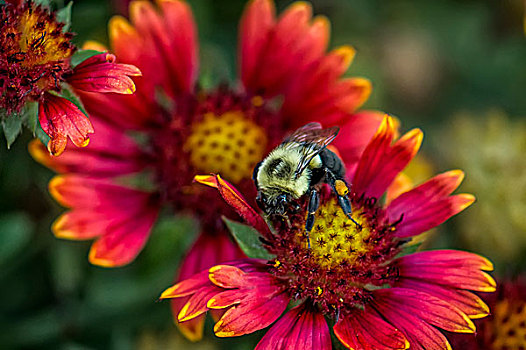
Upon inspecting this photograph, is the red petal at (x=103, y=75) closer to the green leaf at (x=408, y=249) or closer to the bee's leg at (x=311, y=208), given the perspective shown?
the bee's leg at (x=311, y=208)

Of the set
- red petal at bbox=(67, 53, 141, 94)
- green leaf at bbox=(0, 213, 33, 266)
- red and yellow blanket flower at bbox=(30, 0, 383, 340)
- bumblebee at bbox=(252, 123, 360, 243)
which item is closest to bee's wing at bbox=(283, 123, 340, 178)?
bumblebee at bbox=(252, 123, 360, 243)

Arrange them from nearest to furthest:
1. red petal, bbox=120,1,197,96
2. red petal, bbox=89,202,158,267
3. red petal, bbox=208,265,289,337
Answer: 1. red petal, bbox=208,265,289,337
2. red petal, bbox=89,202,158,267
3. red petal, bbox=120,1,197,96

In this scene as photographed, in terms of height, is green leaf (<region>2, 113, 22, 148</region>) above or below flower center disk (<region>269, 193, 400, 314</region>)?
above

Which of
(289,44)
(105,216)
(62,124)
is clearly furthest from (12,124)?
(289,44)

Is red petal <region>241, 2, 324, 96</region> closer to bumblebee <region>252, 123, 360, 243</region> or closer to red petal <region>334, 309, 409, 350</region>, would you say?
bumblebee <region>252, 123, 360, 243</region>

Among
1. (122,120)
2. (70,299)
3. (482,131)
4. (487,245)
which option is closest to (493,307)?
(487,245)

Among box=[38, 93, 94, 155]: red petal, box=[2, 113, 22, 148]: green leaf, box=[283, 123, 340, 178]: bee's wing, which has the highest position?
box=[283, 123, 340, 178]: bee's wing

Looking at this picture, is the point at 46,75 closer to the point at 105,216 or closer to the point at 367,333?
the point at 105,216
